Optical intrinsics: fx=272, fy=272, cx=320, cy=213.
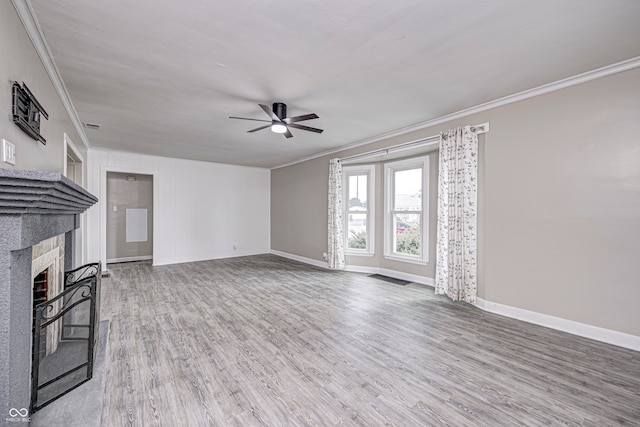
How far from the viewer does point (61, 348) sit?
2.45m

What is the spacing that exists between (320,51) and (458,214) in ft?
9.04

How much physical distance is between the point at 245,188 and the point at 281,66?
218 inches

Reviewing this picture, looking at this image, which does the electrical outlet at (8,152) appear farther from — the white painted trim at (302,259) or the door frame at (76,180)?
the white painted trim at (302,259)

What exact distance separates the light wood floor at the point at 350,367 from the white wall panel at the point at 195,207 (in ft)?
8.74

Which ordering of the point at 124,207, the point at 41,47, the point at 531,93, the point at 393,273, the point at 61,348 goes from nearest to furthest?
1. the point at 41,47
2. the point at 61,348
3. the point at 531,93
4. the point at 393,273
5. the point at 124,207

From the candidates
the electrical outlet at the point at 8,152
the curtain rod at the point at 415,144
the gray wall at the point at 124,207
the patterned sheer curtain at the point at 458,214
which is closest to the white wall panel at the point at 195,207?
the gray wall at the point at 124,207

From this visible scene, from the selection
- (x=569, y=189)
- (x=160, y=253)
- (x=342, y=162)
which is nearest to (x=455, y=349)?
(x=569, y=189)

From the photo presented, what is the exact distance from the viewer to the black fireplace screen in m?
1.67

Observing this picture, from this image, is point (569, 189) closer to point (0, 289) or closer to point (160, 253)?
point (0, 289)

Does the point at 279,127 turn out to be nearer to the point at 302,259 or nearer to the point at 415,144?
the point at 415,144

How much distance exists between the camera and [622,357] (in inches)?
95.0

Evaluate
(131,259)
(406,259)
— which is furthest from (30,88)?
(131,259)

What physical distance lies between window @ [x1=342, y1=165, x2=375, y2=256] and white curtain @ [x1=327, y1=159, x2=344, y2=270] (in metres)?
0.19

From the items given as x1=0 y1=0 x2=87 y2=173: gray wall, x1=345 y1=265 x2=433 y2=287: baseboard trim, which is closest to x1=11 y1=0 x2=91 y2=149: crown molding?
x1=0 y1=0 x2=87 y2=173: gray wall
